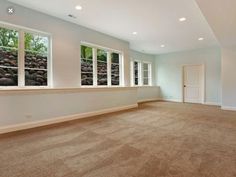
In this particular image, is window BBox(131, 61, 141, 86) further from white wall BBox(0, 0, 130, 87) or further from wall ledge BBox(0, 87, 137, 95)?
white wall BBox(0, 0, 130, 87)

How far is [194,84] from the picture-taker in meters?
8.67

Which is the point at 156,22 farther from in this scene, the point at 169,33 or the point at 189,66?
the point at 189,66

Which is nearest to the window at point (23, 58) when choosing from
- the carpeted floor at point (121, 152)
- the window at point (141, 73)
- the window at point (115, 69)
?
the carpeted floor at point (121, 152)

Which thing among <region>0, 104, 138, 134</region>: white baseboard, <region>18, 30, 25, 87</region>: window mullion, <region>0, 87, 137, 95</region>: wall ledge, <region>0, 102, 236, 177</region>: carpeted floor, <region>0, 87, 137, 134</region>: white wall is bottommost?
<region>0, 102, 236, 177</region>: carpeted floor

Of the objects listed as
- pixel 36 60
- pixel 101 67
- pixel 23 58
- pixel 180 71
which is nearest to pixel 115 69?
pixel 101 67

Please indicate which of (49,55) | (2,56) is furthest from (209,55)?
(2,56)

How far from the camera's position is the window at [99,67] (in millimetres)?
5621

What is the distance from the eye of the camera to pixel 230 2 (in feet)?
10.0

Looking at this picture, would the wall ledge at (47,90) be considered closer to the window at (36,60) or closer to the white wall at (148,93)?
the window at (36,60)

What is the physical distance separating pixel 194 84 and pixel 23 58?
793cm

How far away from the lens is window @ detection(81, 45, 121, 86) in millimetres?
5621

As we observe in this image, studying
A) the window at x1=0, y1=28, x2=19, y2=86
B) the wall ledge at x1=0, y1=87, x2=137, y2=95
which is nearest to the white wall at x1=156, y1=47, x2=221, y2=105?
the wall ledge at x1=0, y1=87, x2=137, y2=95

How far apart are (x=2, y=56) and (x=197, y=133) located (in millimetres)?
4742

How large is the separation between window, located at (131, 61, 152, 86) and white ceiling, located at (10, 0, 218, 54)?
2821 mm
